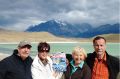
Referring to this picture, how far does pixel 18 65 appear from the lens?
13.0ft

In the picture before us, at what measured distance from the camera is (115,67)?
422 centimetres

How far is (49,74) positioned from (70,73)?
0.24 m

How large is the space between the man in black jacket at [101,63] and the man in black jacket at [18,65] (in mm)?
777

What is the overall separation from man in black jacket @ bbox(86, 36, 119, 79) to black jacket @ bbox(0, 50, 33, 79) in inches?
30.8

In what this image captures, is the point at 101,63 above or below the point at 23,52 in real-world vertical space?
below

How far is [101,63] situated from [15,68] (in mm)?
1044

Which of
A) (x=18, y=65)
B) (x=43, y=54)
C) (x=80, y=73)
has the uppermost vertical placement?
(x=43, y=54)

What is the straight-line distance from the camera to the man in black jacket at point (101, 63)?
4.11m

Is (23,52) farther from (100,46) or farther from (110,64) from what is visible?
(110,64)

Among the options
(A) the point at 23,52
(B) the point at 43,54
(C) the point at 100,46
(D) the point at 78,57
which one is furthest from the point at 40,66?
(C) the point at 100,46

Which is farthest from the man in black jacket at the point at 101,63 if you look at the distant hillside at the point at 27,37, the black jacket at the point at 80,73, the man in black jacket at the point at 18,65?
the distant hillside at the point at 27,37

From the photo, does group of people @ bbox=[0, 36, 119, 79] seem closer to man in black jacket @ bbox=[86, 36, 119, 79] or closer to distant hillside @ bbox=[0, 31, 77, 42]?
man in black jacket @ bbox=[86, 36, 119, 79]

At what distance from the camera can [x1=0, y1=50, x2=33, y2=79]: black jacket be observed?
3.92m

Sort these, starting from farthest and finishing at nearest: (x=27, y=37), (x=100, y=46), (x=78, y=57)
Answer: (x=27, y=37)
(x=100, y=46)
(x=78, y=57)
